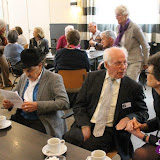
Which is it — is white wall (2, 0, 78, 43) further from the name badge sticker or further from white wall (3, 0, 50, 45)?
the name badge sticker

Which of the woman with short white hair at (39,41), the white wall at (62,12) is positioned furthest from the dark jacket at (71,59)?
the white wall at (62,12)

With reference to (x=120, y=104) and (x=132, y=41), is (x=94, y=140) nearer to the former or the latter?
(x=120, y=104)

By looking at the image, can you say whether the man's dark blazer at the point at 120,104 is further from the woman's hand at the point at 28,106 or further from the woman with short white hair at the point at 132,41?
the woman with short white hair at the point at 132,41

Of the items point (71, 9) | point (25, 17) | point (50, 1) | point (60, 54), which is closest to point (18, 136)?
point (60, 54)

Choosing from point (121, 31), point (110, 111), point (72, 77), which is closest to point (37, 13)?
point (121, 31)

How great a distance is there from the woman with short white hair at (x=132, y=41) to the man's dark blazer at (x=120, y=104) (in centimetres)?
139

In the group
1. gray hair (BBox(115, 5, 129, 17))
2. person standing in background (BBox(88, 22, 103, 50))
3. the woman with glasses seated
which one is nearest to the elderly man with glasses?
the woman with glasses seated

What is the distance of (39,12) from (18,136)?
19.9ft

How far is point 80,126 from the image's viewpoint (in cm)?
185

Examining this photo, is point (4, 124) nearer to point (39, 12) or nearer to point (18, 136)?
point (18, 136)

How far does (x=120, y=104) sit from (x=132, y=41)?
1.61 metres

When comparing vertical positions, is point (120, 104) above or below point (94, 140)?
above

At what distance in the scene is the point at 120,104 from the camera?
1.77 m

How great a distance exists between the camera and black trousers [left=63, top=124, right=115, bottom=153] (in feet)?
5.74
